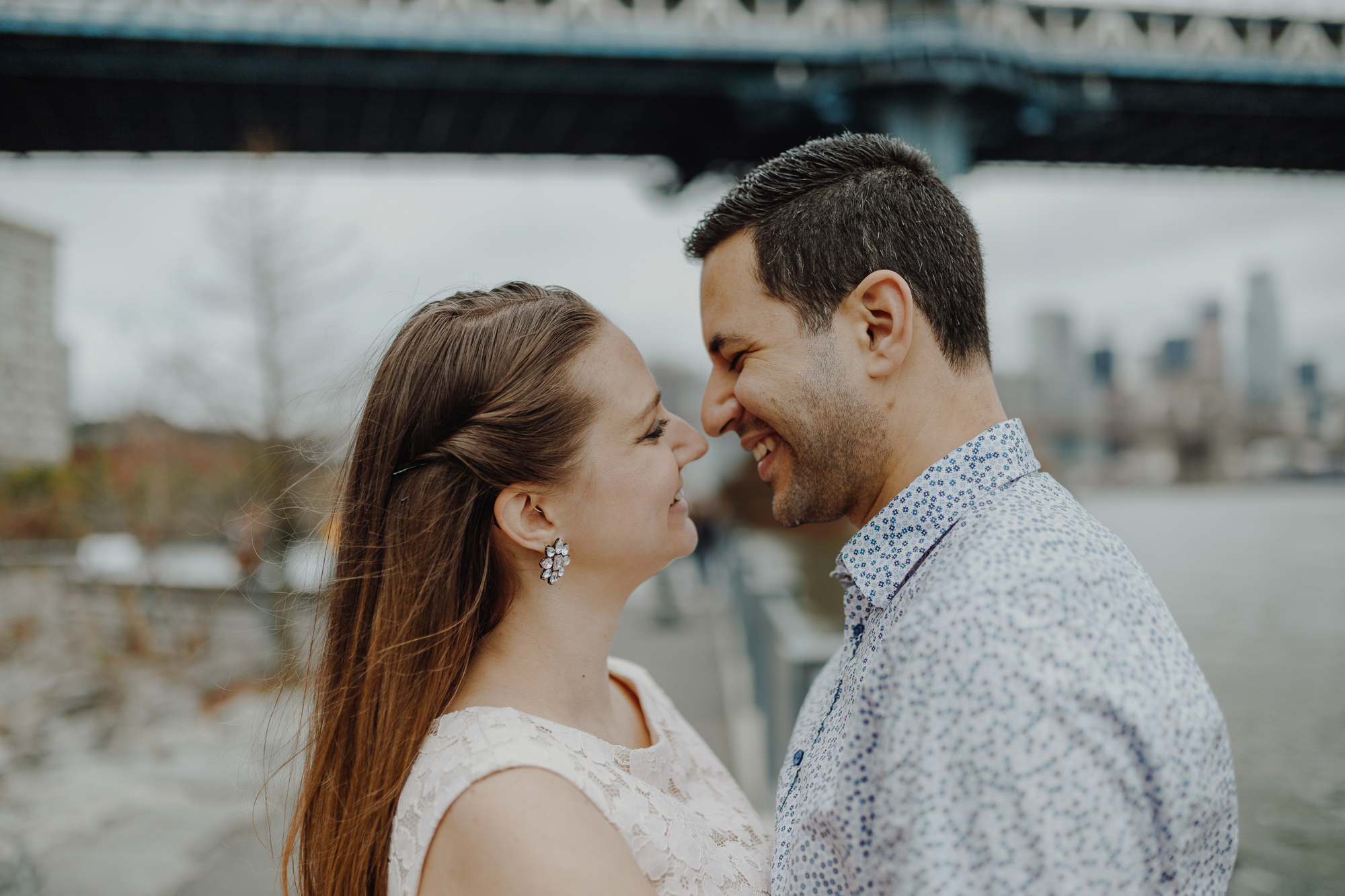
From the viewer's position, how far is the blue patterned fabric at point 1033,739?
40.5 inches

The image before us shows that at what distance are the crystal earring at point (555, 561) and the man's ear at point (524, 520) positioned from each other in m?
0.02

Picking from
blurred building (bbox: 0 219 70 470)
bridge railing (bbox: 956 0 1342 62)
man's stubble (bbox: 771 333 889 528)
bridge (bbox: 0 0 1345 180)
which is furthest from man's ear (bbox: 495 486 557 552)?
bridge railing (bbox: 956 0 1342 62)

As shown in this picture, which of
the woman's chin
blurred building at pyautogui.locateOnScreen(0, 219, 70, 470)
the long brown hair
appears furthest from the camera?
blurred building at pyautogui.locateOnScreen(0, 219, 70, 470)

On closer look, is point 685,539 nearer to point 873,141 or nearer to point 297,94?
point 873,141

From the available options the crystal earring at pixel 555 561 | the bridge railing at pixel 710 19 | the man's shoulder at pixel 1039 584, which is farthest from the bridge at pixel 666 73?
the man's shoulder at pixel 1039 584

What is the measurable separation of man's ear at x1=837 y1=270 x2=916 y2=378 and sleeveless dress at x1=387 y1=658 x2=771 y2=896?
0.97 metres

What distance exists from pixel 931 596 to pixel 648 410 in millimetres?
899

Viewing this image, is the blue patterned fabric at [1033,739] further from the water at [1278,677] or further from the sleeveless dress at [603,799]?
the water at [1278,677]

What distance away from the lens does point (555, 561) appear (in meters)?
A: 1.88

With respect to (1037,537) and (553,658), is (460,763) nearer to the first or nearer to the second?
(553,658)

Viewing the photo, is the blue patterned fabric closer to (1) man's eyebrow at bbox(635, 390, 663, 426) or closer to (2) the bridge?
(1) man's eyebrow at bbox(635, 390, 663, 426)

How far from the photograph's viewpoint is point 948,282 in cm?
168

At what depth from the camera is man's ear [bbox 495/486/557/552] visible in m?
1.81

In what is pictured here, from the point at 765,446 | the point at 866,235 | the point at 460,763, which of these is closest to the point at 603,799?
the point at 460,763
